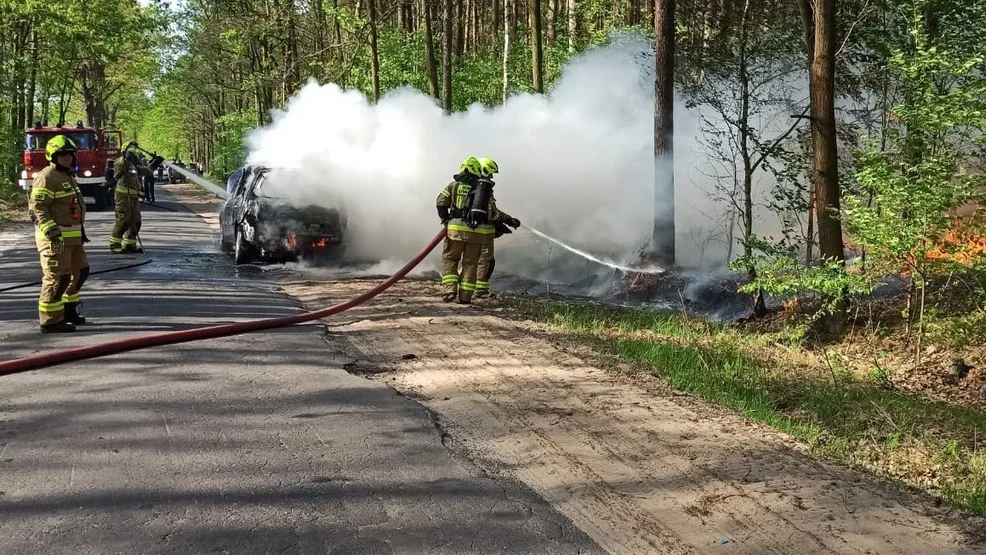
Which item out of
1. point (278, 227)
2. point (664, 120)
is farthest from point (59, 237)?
point (664, 120)

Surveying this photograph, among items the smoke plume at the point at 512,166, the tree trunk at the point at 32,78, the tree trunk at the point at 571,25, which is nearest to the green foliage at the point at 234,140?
the tree trunk at the point at 32,78

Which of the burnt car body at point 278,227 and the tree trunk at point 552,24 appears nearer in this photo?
the burnt car body at point 278,227

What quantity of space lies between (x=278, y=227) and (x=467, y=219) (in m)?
4.93

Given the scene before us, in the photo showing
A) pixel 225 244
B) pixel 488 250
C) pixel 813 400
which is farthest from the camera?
pixel 225 244

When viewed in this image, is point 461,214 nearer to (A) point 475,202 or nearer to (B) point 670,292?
(A) point 475,202

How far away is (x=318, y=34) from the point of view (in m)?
32.1

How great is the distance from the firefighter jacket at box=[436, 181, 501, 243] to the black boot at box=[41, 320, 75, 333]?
4.33m

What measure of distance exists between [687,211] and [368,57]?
1548 cm

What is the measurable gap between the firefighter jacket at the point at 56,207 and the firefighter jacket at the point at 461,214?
4030 mm

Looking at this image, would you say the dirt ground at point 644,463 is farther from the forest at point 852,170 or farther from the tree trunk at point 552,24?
the tree trunk at point 552,24

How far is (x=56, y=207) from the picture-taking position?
818 centimetres

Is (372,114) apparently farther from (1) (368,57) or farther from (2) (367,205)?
(1) (368,57)

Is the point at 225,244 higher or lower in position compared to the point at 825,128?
lower

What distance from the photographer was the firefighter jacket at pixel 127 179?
14.9 m
